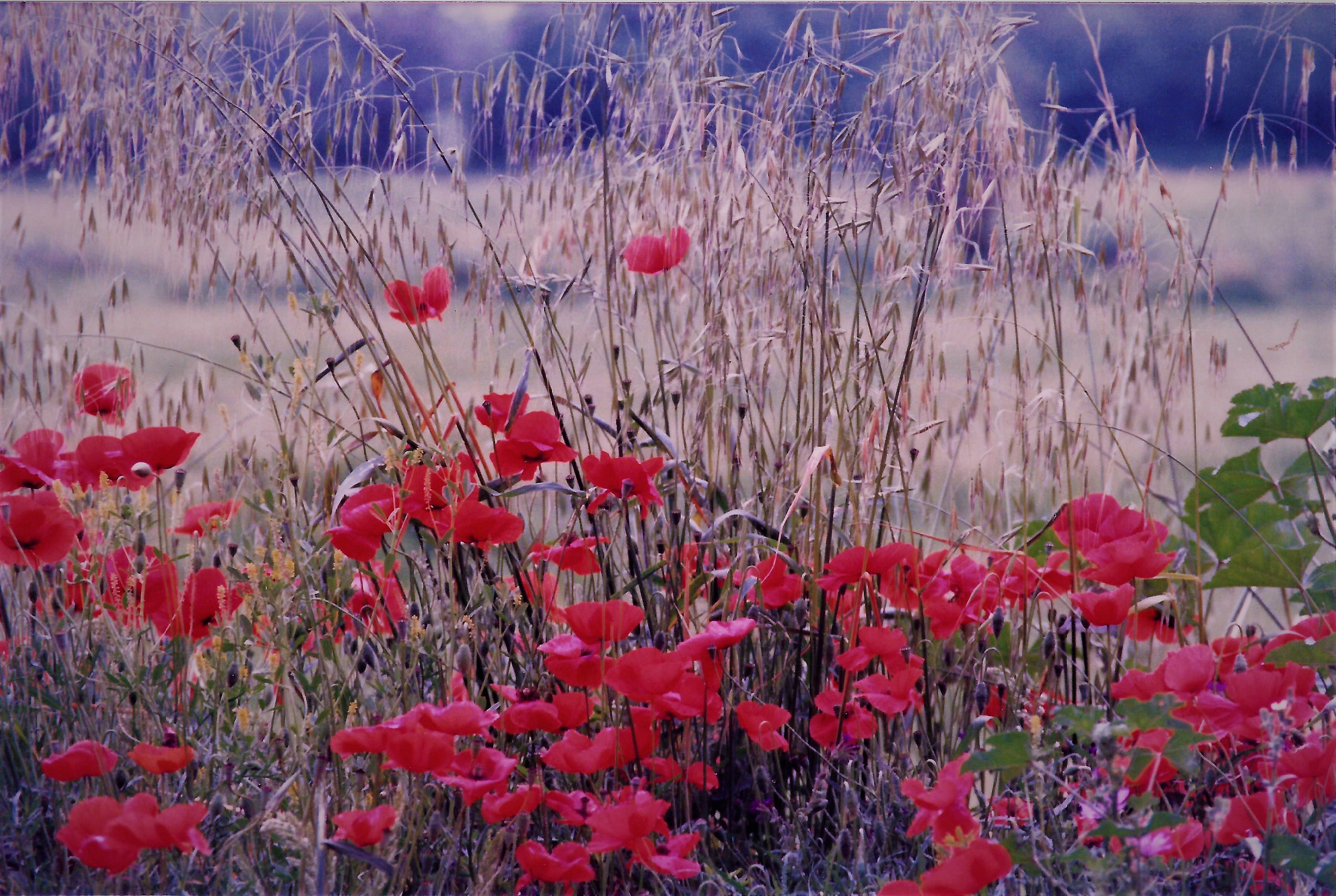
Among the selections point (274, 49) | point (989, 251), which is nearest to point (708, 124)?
point (989, 251)

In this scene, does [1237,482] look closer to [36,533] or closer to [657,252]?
[657,252]

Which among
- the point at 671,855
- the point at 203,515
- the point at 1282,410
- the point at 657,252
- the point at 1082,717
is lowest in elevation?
the point at 671,855

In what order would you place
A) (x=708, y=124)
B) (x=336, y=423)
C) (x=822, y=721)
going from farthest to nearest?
(x=708, y=124), (x=336, y=423), (x=822, y=721)

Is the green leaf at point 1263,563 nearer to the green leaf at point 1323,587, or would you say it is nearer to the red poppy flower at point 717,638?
the green leaf at point 1323,587

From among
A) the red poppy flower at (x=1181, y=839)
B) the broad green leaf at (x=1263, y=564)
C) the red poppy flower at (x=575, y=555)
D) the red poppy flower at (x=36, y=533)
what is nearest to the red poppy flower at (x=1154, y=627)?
the broad green leaf at (x=1263, y=564)

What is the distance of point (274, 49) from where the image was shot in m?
1.27

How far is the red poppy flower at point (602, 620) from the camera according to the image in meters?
0.88

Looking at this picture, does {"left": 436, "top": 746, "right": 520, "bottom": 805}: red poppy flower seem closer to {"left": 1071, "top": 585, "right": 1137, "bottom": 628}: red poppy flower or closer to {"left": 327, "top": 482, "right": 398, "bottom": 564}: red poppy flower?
{"left": 327, "top": 482, "right": 398, "bottom": 564}: red poppy flower

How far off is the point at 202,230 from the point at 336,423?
39 centimetres

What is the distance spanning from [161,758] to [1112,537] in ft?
3.02

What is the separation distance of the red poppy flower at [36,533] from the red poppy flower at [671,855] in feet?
2.14

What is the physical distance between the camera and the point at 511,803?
823mm

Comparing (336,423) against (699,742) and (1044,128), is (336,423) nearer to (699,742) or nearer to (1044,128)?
(699,742)

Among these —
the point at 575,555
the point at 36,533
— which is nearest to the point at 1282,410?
the point at 575,555
